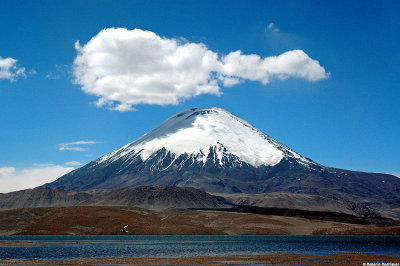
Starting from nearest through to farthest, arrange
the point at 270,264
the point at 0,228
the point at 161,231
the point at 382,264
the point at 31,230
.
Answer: the point at 382,264
the point at 270,264
the point at 31,230
the point at 161,231
the point at 0,228

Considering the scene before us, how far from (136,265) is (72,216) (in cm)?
13590

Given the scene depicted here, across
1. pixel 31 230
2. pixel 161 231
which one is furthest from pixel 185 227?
pixel 31 230

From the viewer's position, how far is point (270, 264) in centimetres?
6444

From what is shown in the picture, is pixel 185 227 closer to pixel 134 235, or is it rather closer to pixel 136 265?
pixel 134 235

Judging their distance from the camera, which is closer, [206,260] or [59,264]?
[59,264]

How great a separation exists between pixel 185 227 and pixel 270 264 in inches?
5094

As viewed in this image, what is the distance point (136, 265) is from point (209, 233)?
134770 mm

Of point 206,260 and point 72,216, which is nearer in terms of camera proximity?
point 206,260

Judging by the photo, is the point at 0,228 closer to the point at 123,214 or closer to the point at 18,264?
the point at 123,214

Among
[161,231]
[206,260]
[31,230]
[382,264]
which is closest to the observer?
[382,264]

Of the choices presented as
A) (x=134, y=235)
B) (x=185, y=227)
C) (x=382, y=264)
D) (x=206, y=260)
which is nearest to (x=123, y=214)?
(x=134, y=235)

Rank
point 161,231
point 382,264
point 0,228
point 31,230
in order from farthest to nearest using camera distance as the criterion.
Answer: point 0,228 < point 161,231 < point 31,230 < point 382,264

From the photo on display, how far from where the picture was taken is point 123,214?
19988cm

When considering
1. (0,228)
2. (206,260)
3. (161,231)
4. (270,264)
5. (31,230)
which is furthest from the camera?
(0,228)
